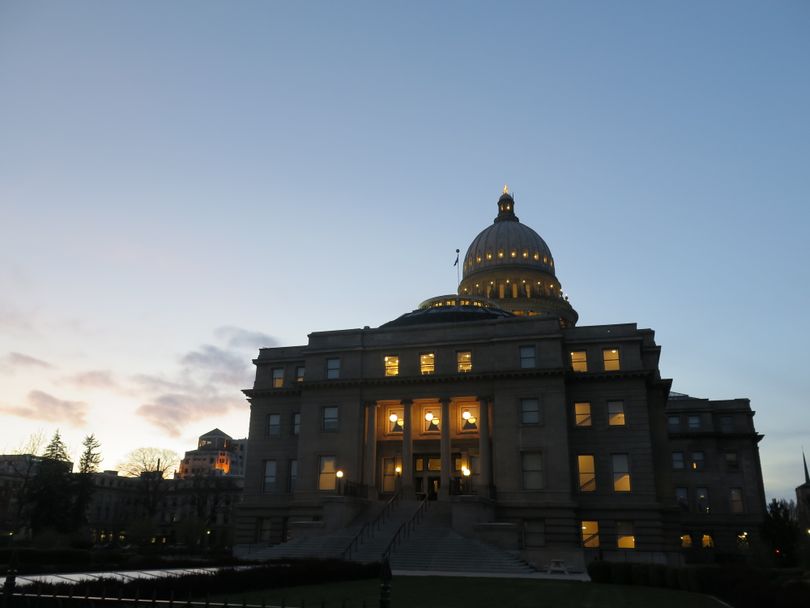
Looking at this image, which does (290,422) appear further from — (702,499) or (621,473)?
(702,499)

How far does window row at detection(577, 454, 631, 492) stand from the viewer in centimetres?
4997

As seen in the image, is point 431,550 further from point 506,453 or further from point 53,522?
point 53,522

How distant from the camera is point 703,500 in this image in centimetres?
8331

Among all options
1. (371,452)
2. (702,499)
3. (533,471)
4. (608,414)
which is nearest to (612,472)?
(608,414)

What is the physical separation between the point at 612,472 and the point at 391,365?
1856 centimetres

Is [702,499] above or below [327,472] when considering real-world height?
below

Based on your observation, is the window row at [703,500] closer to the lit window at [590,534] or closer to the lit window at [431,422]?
the lit window at [590,534]

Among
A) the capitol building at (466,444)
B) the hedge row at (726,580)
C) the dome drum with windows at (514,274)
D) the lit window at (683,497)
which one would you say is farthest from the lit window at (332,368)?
the lit window at (683,497)

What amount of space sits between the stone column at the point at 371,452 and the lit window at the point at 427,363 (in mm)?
4660

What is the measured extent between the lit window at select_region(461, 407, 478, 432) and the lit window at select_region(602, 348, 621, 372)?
10.6 metres

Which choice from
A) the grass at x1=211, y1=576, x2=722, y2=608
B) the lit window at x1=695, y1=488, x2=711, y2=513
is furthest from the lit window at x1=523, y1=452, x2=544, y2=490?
the lit window at x1=695, y1=488, x2=711, y2=513

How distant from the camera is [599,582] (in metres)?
32.2

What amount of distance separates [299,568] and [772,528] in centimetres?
5616

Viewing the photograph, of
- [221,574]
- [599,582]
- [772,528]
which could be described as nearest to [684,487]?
[772,528]
